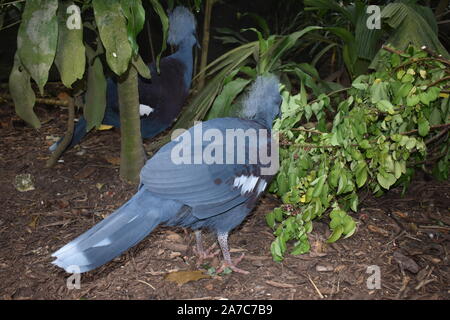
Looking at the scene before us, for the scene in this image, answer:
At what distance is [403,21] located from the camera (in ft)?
10.4

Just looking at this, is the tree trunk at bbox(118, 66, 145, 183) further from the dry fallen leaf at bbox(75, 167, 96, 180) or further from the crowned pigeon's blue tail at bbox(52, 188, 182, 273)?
the crowned pigeon's blue tail at bbox(52, 188, 182, 273)

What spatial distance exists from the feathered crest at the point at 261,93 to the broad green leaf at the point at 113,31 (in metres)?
0.75

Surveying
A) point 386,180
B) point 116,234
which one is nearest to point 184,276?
point 116,234

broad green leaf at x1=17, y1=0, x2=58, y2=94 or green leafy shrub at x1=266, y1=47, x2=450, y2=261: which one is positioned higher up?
broad green leaf at x1=17, y1=0, x2=58, y2=94

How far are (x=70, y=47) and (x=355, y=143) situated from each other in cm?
169

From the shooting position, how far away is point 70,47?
9.34 ft

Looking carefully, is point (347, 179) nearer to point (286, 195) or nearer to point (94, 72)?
point (286, 195)

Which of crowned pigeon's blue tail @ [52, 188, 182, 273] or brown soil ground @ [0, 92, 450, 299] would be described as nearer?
crowned pigeon's blue tail @ [52, 188, 182, 273]

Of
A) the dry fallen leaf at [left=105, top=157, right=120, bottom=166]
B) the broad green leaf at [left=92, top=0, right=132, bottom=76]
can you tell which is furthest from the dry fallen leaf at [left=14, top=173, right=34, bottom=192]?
the broad green leaf at [left=92, top=0, right=132, bottom=76]

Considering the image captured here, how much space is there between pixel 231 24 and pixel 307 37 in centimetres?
195

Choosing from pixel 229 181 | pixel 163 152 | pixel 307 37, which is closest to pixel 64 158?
pixel 163 152

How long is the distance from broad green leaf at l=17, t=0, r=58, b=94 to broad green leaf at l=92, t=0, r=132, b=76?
0.83 feet

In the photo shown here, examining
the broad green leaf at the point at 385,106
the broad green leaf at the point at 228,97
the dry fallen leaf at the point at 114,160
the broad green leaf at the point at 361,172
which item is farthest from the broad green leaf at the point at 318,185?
the dry fallen leaf at the point at 114,160

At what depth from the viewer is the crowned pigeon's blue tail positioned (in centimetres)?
224
